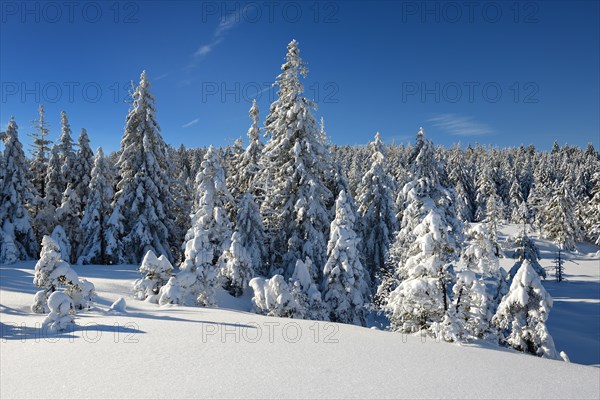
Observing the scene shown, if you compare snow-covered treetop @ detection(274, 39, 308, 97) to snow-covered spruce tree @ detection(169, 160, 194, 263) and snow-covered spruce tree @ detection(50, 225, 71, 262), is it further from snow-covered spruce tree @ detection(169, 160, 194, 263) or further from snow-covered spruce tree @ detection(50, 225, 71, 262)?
snow-covered spruce tree @ detection(50, 225, 71, 262)

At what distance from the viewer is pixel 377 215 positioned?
2931 cm

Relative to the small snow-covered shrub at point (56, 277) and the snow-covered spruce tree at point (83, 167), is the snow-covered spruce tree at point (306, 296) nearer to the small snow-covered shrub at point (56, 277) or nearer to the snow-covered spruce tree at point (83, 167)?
the small snow-covered shrub at point (56, 277)

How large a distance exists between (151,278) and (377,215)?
17842mm

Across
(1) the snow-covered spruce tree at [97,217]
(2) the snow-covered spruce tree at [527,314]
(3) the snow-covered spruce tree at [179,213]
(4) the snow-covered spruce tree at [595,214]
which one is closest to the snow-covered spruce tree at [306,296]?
(2) the snow-covered spruce tree at [527,314]

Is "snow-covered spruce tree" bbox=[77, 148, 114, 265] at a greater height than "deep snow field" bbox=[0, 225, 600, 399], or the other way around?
"snow-covered spruce tree" bbox=[77, 148, 114, 265]

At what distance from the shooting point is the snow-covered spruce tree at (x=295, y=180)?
21953mm

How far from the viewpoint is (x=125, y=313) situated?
44.2 ft

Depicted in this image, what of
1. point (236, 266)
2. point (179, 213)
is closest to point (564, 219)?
point (179, 213)

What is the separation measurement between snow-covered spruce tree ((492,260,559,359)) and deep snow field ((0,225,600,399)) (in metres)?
2.68

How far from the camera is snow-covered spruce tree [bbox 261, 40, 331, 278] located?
22.0 meters

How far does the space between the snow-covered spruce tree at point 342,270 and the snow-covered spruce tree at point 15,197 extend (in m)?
24.3

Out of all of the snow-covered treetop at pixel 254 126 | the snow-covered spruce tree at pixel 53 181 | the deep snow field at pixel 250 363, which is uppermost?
the snow-covered treetop at pixel 254 126

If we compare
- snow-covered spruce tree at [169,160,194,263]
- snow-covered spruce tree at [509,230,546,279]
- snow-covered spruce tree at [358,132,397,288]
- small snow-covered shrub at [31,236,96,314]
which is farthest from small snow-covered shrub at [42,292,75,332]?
snow-covered spruce tree at [509,230,546,279]

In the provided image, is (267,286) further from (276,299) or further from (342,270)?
(342,270)
